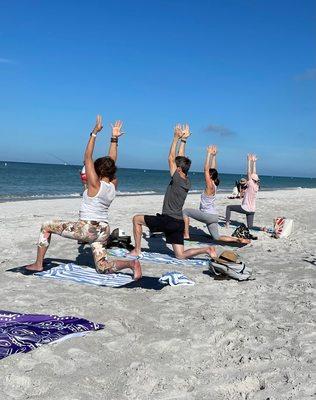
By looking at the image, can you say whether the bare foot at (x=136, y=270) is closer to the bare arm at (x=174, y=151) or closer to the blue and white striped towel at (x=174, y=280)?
the blue and white striped towel at (x=174, y=280)

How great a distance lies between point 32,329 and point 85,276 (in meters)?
2.28

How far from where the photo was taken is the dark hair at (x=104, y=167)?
6.14 meters

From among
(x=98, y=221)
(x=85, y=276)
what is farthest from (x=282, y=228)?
(x=98, y=221)

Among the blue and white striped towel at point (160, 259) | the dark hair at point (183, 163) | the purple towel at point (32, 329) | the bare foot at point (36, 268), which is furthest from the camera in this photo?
the blue and white striped towel at point (160, 259)

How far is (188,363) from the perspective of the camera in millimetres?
3871

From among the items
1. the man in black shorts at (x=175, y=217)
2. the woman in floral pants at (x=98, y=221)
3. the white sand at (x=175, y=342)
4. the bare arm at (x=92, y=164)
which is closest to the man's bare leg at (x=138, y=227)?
the man in black shorts at (x=175, y=217)

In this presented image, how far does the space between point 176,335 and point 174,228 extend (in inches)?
120

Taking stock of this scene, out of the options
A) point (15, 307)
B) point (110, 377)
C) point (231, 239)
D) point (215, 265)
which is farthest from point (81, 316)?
point (231, 239)

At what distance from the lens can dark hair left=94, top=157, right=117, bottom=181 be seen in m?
6.14

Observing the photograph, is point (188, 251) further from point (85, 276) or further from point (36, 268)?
point (36, 268)

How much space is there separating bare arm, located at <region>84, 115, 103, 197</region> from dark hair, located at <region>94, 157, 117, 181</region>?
0.41 ft

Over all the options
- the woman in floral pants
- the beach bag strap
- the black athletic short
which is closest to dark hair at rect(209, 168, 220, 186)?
the black athletic short

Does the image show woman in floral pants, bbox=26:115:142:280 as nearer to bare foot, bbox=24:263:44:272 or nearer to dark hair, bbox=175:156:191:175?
bare foot, bbox=24:263:44:272

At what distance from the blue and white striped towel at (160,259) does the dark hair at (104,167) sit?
2.27 metres
